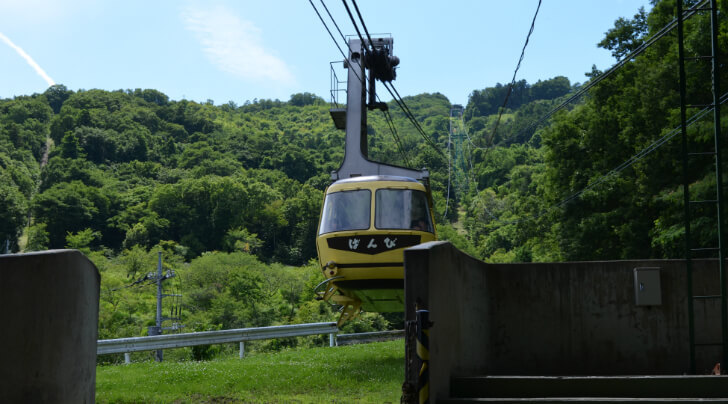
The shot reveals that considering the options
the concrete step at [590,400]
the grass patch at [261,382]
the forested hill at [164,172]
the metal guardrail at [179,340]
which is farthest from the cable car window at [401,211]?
the forested hill at [164,172]

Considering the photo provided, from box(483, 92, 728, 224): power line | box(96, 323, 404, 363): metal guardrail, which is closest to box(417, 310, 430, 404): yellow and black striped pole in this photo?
box(96, 323, 404, 363): metal guardrail

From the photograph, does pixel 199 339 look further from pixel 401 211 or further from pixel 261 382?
pixel 261 382

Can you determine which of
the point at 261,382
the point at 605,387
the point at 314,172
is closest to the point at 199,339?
the point at 261,382

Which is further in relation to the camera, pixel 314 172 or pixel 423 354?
pixel 314 172

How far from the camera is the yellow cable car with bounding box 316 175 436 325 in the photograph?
1579 cm

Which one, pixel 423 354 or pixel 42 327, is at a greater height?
pixel 42 327

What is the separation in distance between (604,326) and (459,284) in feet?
10.7

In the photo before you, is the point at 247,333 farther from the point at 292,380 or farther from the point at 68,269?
the point at 68,269

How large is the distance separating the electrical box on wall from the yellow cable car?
5.48 metres

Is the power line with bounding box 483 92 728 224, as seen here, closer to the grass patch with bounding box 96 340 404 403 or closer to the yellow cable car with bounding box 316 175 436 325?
the yellow cable car with bounding box 316 175 436 325

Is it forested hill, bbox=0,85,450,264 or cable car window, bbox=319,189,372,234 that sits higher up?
forested hill, bbox=0,85,450,264

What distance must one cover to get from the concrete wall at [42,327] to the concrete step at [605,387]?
160 inches

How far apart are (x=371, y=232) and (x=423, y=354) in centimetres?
894

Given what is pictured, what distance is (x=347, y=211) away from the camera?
1638cm
